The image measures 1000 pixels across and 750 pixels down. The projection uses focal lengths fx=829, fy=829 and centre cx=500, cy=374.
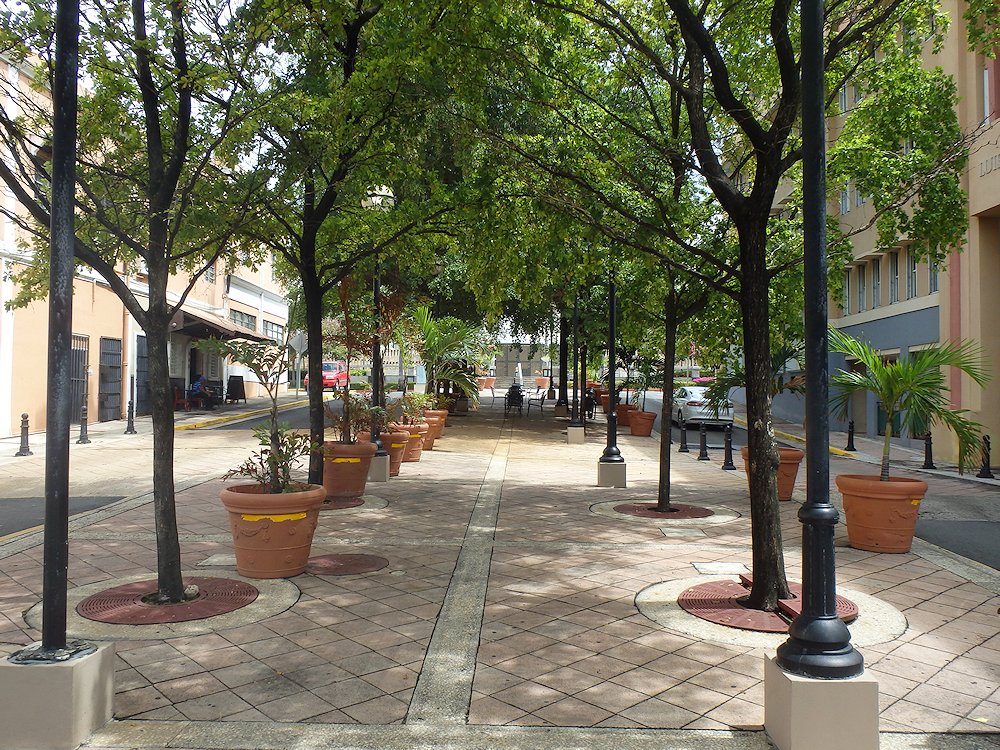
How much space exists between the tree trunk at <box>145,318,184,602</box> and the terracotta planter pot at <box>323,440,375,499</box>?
4870 mm

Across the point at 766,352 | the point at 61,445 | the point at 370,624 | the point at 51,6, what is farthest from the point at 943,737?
the point at 51,6

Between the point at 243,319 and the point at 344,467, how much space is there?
33.1 meters

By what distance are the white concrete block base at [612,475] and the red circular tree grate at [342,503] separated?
13.6ft

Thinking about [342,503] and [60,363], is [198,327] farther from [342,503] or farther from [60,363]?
[60,363]

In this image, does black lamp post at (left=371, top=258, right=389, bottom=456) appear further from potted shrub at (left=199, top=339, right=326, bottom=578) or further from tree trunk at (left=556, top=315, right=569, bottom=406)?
tree trunk at (left=556, top=315, right=569, bottom=406)

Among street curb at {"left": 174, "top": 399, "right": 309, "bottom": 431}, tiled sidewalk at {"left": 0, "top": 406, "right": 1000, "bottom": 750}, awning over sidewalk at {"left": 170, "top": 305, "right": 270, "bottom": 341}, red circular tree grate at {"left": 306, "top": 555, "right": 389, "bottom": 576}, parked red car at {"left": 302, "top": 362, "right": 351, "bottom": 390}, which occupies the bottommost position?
tiled sidewalk at {"left": 0, "top": 406, "right": 1000, "bottom": 750}

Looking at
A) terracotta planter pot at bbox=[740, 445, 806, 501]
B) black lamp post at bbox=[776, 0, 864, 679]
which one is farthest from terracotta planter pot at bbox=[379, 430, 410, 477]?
black lamp post at bbox=[776, 0, 864, 679]

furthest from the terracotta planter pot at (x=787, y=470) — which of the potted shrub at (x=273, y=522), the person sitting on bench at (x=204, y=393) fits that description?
the person sitting on bench at (x=204, y=393)

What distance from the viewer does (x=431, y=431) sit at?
19.7 meters

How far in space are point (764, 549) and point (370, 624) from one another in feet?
9.79

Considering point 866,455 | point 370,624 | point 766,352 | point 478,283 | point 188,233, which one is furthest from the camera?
point 866,455

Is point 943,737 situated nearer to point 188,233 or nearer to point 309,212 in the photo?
point 188,233

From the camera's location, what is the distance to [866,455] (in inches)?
823

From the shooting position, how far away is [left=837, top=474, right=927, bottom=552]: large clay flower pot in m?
8.55
